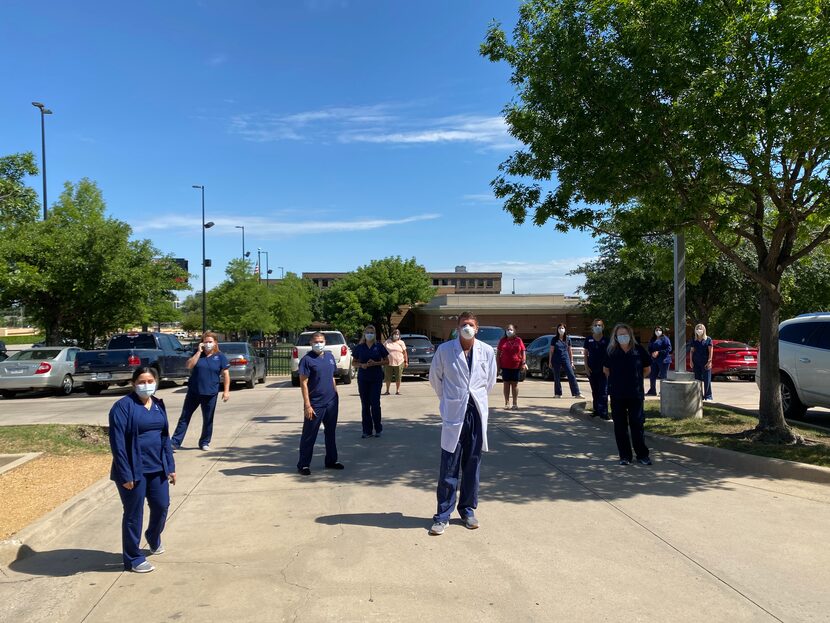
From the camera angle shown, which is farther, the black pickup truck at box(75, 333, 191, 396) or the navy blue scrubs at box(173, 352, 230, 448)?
the black pickup truck at box(75, 333, 191, 396)

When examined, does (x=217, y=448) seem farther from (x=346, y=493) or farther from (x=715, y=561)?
(x=715, y=561)

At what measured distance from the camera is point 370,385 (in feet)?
32.6

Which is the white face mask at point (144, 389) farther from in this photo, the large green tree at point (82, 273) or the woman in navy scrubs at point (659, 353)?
the large green tree at point (82, 273)

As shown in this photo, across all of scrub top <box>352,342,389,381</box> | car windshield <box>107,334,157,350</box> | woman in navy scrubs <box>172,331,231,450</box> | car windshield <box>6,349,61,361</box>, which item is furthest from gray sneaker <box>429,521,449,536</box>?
car windshield <box>6,349,61,361</box>

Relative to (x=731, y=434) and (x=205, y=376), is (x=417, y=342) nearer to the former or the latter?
(x=205, y=376)

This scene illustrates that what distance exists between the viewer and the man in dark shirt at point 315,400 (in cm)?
762

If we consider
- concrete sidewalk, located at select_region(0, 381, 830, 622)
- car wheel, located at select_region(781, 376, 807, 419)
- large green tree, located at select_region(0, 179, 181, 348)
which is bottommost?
concrete sidewalk, located at select_region(0, 381, 830, 622)

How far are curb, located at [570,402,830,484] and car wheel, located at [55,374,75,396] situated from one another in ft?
55.4

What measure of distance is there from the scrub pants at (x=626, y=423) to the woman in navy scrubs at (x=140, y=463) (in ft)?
17.7

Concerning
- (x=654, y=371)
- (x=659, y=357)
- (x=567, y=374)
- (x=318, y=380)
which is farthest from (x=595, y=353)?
(x=318, y=380)

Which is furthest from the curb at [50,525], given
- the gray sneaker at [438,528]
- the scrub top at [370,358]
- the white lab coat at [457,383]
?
the scrub top at [370,358]

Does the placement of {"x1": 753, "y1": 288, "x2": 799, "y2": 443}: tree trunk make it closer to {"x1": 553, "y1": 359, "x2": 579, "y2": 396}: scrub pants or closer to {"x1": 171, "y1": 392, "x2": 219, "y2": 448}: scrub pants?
{"x1": 553, "y1": 359, "x2": 579, "y2": 396}: scrub pants

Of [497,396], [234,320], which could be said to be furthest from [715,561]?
[234,320]

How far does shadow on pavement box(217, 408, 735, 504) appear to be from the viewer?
7055 millimetres
